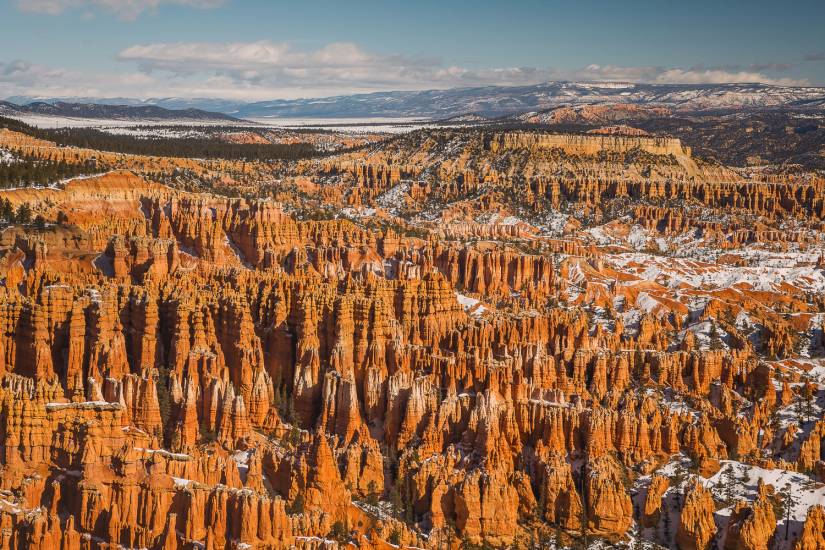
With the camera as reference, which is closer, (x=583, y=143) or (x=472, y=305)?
(x=472, y=305)

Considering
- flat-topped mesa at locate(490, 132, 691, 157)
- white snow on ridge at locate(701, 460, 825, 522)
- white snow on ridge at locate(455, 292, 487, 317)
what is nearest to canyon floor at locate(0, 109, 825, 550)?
white snow on ridge at locate(701, 460, 825, 522)

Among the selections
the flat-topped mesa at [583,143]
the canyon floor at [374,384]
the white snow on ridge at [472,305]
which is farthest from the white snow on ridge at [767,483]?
the flat-topped mesa at [583,143]

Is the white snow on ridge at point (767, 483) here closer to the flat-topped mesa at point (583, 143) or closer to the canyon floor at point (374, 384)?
the canyon floor at point (374, 384)

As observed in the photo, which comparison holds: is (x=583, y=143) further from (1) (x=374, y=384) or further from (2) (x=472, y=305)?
(1) (x=374, y=384)

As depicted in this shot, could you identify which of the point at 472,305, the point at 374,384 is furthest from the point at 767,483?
the point at 472,305

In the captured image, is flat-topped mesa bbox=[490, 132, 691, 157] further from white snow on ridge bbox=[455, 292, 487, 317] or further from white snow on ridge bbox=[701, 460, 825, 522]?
white snow on ridge bbox=[701, 460, 825, 522]

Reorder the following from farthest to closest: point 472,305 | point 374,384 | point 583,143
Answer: point 583,143, point 472,305, point 374,384

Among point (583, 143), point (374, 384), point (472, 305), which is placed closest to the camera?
point (374, 384)
